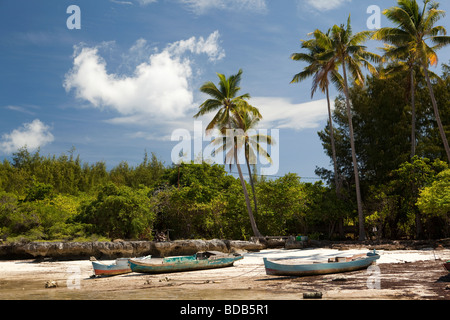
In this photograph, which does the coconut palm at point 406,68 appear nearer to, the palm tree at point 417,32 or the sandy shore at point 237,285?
the palm tree at point 417,32

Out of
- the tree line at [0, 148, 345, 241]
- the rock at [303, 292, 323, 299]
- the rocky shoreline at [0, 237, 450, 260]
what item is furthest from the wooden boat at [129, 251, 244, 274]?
the tree line at [0, 148, 345, 241]

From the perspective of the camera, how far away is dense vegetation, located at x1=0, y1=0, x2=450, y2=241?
987 inches

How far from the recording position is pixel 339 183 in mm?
30266

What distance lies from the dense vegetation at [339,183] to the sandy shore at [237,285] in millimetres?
9932

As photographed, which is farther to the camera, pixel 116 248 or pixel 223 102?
pixel 223 102

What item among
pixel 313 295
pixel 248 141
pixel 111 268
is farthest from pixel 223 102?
pixel 313 295

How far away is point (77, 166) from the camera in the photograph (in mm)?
53000

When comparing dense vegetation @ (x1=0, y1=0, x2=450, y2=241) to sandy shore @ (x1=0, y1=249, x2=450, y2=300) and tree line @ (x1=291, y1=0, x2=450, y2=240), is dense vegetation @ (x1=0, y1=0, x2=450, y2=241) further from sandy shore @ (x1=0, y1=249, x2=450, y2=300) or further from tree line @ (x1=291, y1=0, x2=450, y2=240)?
sandy shore @ (x1=0, y1=249, x2=450, y2=300)

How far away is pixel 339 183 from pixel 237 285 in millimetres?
20453

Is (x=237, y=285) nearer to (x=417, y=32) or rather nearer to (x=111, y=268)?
(x=111, y=268)

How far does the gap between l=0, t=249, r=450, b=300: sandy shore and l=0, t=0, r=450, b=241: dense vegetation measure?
9.93 m
